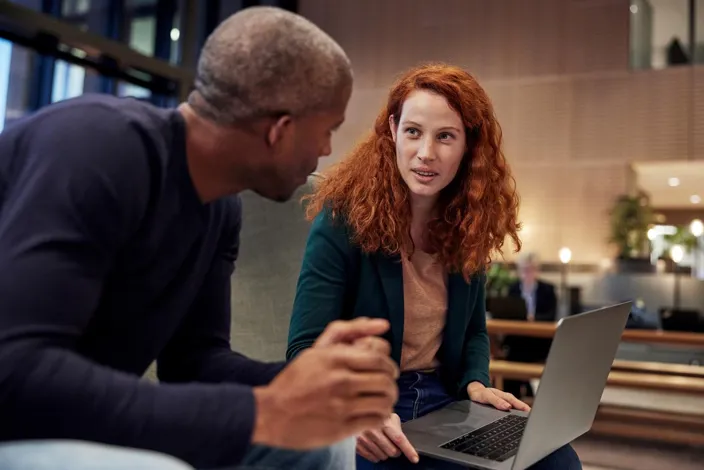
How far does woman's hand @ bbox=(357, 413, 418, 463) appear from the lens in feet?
4.06

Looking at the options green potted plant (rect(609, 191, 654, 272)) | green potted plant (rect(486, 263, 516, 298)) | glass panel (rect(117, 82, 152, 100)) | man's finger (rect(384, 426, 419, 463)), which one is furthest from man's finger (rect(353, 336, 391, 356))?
green potted plant (rect(609, 191, 654, 272))

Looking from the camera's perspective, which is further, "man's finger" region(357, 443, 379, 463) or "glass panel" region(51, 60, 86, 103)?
"glass panel" region(51, 60, 86, 103)

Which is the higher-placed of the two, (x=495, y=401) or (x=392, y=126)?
(x=392, y=126)

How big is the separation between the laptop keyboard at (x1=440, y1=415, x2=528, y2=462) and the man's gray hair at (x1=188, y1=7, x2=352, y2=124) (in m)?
0.69

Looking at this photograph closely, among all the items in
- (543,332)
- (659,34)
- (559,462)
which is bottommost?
(559,462)

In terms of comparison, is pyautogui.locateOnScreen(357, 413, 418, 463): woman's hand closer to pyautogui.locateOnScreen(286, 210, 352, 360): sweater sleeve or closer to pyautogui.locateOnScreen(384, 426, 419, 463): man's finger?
pyautogui.locateOnScreen(384, 426, 419, 463): man's finger

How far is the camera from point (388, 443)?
1.25 meters

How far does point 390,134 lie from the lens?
1.65 meters

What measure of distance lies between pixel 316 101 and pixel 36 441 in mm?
479

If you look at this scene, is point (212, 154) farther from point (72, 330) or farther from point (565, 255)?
point (565, 255)

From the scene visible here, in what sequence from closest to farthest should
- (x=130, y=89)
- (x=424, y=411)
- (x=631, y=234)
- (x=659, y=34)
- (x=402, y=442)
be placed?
1. (x=402, y=442)
2. (x=424, y=411)
3. (x=130, y=89)
4. (x=631, y=234)
5. (x=659, y=34)

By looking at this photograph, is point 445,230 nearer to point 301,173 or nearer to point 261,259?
point 261,259

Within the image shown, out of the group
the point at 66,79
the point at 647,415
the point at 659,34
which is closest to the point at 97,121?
the point at 647,415

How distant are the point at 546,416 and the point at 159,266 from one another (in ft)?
2.27
